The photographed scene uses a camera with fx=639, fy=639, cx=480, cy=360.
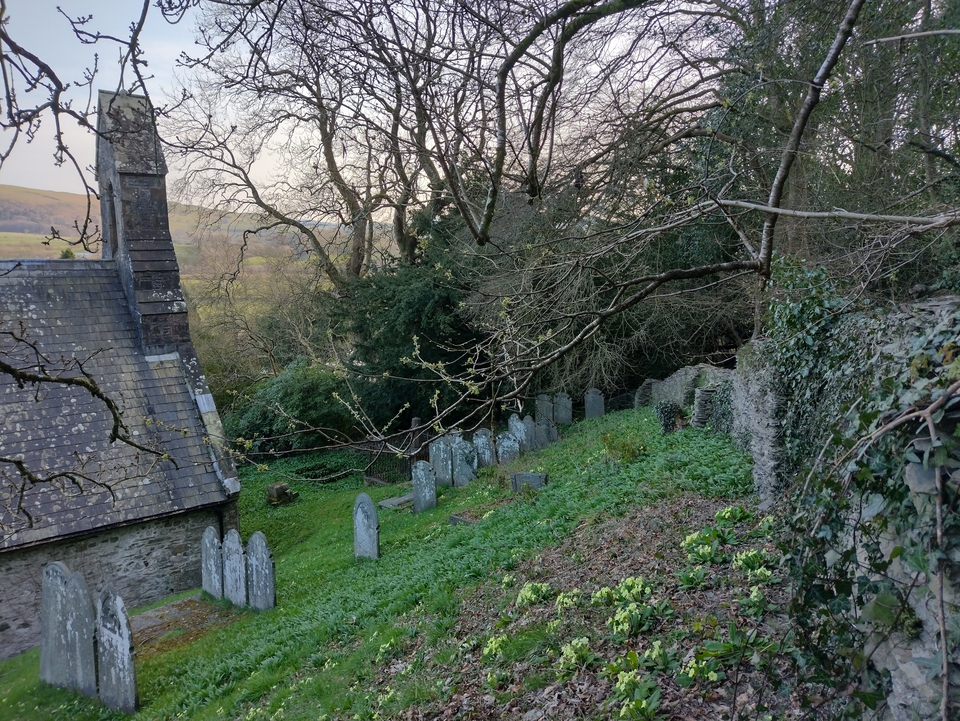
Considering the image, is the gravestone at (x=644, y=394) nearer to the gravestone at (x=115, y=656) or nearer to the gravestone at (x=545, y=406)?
the gravestone at (x=545, y=406)

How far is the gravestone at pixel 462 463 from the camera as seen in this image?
12.4 meters

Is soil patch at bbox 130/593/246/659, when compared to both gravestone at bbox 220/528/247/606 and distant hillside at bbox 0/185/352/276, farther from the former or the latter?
distant hillside at bbox 0/185/352/276

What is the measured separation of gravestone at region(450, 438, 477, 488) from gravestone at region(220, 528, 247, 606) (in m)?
4.72

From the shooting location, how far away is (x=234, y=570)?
866cm

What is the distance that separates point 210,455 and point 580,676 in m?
8.89

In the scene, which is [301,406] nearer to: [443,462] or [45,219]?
[443,462]

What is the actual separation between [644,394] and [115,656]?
13.6 meters

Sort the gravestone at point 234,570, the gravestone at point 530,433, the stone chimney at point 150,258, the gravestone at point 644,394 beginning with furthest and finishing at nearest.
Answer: the gravestone at point 644,394, the gravestone at point 530,433, the stone chimney at point 150,258, the gravestone at point 234,570

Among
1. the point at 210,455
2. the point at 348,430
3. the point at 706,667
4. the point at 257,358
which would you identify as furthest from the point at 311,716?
the point at 257,358

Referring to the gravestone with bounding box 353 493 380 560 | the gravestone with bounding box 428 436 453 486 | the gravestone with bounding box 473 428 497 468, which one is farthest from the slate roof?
the gravestone with bounding box 473 428 497 468

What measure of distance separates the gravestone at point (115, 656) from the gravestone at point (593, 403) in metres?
12.1

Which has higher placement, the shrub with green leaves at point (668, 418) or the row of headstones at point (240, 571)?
the shrub with green leaves at point (668, 418)

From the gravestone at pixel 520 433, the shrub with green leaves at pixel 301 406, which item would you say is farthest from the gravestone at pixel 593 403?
the shrub with green leaves at pixel 301 406

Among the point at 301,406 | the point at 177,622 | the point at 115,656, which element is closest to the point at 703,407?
the point at 177,622
